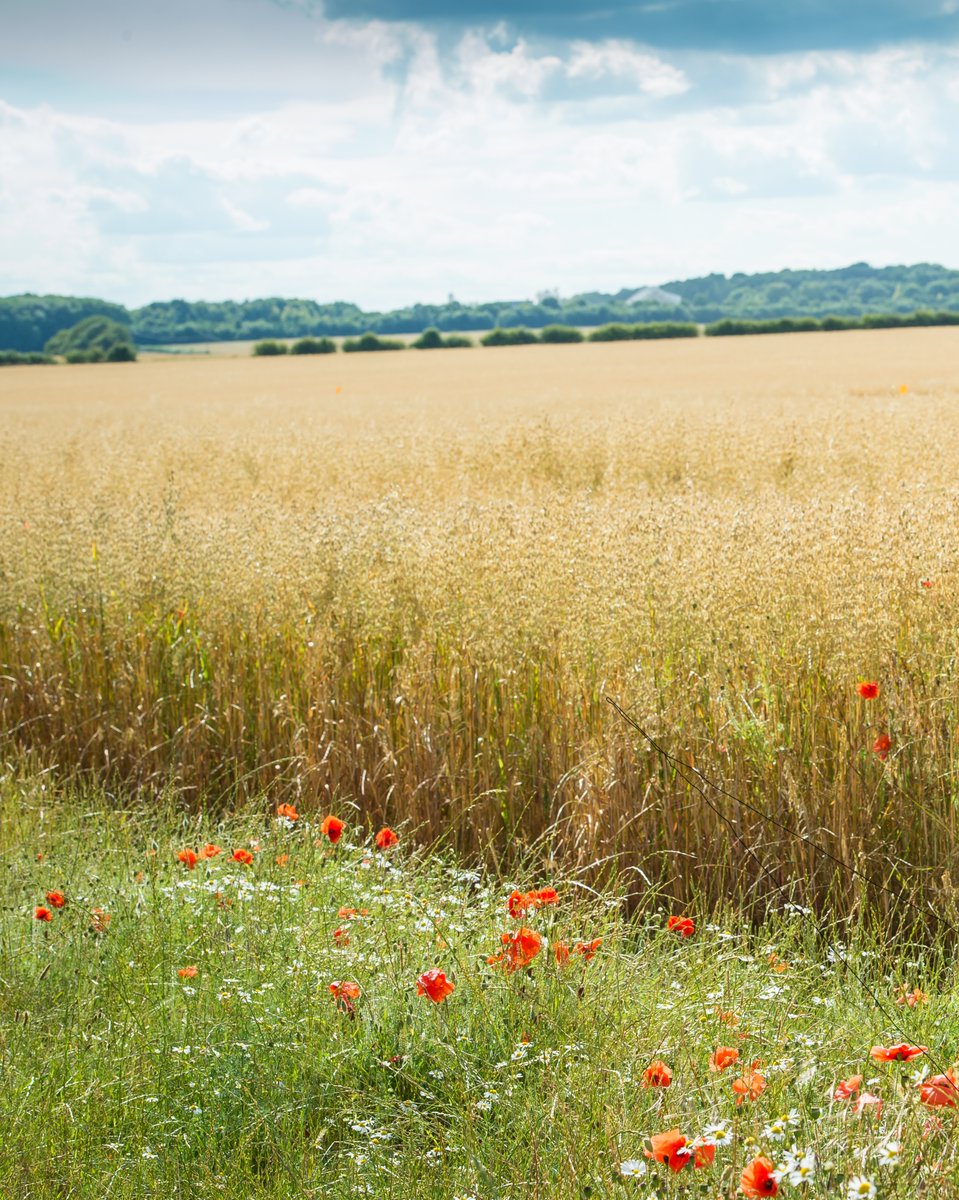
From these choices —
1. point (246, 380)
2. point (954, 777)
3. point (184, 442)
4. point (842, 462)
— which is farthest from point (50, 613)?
point (246, 380)

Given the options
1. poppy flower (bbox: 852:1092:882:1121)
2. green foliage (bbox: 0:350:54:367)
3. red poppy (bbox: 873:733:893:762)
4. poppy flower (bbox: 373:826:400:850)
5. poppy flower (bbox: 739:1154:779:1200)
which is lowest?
poppy flower (bbox: 852:1092:882:1121)

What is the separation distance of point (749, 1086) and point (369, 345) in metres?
56.6

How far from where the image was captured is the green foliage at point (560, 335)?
58.4m

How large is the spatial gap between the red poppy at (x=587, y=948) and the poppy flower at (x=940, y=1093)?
0.75 m

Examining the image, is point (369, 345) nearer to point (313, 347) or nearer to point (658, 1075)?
point (313, 347)

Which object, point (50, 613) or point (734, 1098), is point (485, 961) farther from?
point (50, 613)

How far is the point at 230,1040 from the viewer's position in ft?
8.23

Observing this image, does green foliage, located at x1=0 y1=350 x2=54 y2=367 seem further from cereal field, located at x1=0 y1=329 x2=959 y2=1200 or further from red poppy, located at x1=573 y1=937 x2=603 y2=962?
red poppy, located at x1=573 y1=937 x2=603 y2=962

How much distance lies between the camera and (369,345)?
5647 cm

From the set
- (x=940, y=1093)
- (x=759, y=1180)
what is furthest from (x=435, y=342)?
(x=759, y=1180)

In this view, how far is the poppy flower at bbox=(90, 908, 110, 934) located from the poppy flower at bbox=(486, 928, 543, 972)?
3.70 ft

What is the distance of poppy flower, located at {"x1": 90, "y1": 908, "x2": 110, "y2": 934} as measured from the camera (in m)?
2.99

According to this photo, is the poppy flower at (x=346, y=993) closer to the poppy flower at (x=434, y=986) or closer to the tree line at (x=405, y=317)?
the poppy flower at (x=434, y=986)

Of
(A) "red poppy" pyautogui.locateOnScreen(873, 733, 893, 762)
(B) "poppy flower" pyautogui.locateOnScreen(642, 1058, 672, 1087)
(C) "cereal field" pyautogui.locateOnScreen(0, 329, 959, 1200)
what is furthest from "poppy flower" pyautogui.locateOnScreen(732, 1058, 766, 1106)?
(A) "red poppy" pyautogui.locateOnScreen(873, 733, 893, 762)
